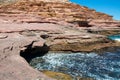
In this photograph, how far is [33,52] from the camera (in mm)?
31766

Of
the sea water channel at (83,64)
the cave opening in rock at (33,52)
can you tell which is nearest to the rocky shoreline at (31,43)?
the cave opening in rock at (33,52)

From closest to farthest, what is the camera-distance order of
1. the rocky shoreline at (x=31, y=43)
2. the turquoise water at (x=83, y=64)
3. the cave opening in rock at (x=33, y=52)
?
1. the rocky shoreline at (x=31, y=43)
2. the turquoise water at (x=83, y=64)
3. the cave opening in rock at (x=33, y=52)

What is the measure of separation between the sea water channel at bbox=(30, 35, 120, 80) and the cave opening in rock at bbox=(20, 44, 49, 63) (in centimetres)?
66

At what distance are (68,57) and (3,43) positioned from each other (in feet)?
34.9

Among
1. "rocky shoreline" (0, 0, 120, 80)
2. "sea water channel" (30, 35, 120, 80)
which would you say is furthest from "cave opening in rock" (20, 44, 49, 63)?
"sea water channel" (30, 35, 120, 80)

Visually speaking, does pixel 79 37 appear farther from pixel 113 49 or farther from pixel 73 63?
pixel 73 63

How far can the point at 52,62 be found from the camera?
30.0 m

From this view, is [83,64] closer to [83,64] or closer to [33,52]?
[83,64]

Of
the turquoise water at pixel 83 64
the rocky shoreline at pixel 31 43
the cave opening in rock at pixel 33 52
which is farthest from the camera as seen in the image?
the cave opening in rock at pixel 33 52

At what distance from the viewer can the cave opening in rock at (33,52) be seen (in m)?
29.2

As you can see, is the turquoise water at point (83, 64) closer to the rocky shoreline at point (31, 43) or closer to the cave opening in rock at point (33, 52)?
the cave opening in rock at point (33, 52)

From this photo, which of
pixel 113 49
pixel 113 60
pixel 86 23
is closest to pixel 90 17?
pixel 86 23

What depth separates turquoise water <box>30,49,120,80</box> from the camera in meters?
25.1

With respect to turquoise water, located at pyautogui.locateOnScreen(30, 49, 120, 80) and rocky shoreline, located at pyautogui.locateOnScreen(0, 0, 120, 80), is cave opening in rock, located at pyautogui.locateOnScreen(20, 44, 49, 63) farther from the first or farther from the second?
turquoise water, located at pyautogui.locateOnScreen(30, 49, 120, 80)
